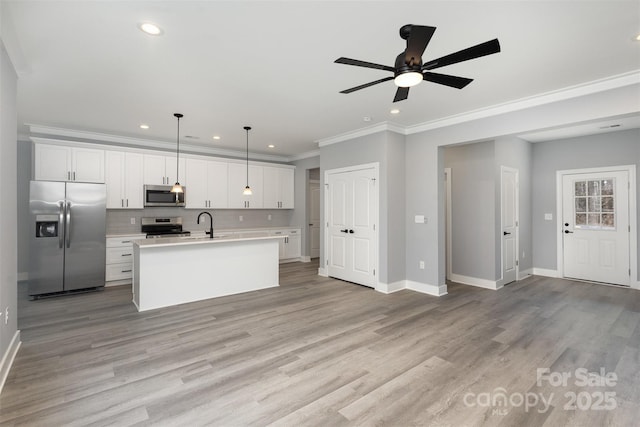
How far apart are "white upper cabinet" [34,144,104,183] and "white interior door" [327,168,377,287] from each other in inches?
163

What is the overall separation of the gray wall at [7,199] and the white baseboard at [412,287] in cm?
430

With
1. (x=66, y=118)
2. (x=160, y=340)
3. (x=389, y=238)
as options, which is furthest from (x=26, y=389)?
(x=389, y=238)

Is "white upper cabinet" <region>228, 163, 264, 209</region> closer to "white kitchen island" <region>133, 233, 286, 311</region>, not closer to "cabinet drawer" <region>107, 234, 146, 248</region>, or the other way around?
"cabinet drawer" <region>107, 234, 146, 248</region>

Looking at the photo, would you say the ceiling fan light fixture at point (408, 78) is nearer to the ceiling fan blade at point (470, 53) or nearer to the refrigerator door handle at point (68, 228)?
the ceiling fan blade at point (470, 53)

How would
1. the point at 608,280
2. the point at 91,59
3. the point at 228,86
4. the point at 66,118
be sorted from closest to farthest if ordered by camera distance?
the point at 91,59 < the point at 228,86 < the point at 66,118 < the point at 608,280

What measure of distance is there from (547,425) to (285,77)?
3517 millimetres

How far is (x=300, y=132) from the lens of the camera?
212 inches

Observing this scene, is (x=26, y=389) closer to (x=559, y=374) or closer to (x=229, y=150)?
(x=559, y=374)

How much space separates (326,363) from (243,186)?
5.14 m

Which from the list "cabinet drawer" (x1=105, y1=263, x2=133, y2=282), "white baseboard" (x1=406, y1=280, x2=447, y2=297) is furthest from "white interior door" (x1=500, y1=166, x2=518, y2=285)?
"cabinet drawer" (x1=105, y1=263, x2=133, y2=282)

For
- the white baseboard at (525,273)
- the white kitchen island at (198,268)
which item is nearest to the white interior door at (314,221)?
the white kitchen island at (198,268)

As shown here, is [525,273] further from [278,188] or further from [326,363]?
[278,188]

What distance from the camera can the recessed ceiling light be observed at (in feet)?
7.36

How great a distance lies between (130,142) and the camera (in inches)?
231
